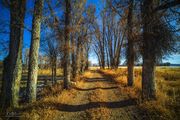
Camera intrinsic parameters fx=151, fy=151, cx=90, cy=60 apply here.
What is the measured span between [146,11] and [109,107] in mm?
4915

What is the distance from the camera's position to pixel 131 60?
12320mm

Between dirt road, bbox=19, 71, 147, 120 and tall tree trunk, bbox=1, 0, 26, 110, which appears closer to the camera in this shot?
dirt road, bbox=19, 71, 147, 120

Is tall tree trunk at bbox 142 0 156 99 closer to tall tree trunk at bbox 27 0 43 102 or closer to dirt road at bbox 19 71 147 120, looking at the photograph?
dirt road at bbox 19 71 147 120

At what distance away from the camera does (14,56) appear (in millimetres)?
7547

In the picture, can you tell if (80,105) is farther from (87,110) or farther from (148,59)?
(148,59)

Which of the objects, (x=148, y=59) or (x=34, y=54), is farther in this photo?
(x=34, y=54)

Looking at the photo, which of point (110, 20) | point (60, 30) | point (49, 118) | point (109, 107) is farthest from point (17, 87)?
point (110, 20)

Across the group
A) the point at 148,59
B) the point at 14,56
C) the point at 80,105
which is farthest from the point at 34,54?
the point at 148,59

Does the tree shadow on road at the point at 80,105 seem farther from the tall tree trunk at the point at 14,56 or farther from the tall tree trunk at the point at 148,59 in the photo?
the tall tree trunk at the point at 14,56

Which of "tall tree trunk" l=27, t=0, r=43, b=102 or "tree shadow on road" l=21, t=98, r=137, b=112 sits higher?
"tall tree trunk" l=27, t=0, r=43, b=102

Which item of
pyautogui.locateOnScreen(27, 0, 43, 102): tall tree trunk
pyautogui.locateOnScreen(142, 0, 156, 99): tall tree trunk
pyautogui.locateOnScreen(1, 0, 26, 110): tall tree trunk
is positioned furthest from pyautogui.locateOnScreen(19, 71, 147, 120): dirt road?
pyautogui.locateOnScreen(1, 0, 26, 110): tall tree trunk

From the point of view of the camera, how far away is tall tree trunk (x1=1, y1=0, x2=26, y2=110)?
751 cm

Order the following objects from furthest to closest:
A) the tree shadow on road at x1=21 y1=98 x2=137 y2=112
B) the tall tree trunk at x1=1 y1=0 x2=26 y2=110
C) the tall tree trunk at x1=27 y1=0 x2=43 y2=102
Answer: the tall tree trunk at x1=27 y1=0 x2=43 y2=102, the tall tree trunk at x1=1 y1=0 x2=26 y2=110, the tree shadow on road at x1=21 y1=98 x2=137 y2=112

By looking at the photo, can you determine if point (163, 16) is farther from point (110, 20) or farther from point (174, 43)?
point (110, 20)
